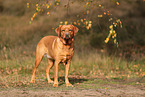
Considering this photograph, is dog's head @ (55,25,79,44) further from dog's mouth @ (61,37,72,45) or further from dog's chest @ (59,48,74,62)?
dog's chest @ (59,48,74,62)

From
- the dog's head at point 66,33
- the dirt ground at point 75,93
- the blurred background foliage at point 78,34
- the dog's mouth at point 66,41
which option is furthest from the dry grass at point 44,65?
the dog's mouth at point 66,41

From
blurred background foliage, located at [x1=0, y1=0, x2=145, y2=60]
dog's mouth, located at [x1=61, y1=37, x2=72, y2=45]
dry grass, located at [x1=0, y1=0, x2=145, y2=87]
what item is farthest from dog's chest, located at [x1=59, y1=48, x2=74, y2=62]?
blurred background foliage, located at [x1=0, y1=0, x2=145, y2=60]

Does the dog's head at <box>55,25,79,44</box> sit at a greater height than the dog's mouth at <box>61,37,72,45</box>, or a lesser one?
greater

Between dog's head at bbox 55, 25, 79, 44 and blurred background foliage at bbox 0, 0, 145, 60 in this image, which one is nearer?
dog's head at bbox 55, 25, 79, 44

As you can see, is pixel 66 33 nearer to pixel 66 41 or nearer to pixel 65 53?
pixel 66 41

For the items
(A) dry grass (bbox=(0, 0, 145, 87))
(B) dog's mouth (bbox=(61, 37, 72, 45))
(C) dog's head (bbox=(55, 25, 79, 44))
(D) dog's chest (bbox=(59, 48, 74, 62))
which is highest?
(C) dog's head (bbox=(55, 25, 79, 44))

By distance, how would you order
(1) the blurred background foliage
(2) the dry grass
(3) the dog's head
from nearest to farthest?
(3) the dog's head
(2) the dry grass
(1) the blurred background foliage

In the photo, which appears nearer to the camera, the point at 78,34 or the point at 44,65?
the point at 44,65

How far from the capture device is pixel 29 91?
20.5 feet

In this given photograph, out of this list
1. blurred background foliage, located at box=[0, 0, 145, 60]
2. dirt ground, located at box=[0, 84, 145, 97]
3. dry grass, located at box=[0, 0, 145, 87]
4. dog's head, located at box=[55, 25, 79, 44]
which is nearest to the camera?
dirt ground, located at box=[0, 84, 145, 97]

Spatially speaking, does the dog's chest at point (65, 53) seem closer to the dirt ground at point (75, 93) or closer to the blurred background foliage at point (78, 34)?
the dirt ground at point (75, 93)

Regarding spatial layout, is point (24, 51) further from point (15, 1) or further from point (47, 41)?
point (15, 1)

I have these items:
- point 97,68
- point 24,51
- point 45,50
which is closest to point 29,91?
point 45,50

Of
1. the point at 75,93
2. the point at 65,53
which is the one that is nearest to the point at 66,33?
the point at 65,53
